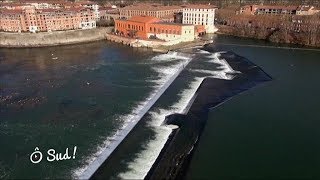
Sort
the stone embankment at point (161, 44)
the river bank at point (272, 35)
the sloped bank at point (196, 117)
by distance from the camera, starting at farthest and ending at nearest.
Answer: the river bank at point (272, 35) → the stone embankment at point (161, 44) → the sloped bank at point (196, 117)

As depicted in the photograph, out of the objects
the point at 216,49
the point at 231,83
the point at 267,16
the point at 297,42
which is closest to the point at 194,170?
the point at 231,83

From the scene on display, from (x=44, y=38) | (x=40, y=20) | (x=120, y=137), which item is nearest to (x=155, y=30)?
(x=44, y=38)

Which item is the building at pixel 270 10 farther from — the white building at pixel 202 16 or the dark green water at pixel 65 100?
the dark green water at pixel 65 100

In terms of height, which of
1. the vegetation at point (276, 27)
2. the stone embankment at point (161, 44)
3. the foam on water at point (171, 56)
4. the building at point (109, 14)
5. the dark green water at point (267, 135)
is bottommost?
the dark green water at point (267, 135)

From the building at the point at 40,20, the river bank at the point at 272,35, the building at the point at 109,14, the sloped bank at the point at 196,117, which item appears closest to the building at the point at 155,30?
the building at the point at 40,20

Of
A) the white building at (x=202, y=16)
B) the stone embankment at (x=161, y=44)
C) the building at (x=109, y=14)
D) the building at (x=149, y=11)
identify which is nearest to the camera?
the stone embankment at (x=161, y=44)

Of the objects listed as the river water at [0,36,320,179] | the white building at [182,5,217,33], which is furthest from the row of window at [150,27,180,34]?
the white building at [182,5,217,33]

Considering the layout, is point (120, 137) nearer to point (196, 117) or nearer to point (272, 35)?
point (196, 117)
